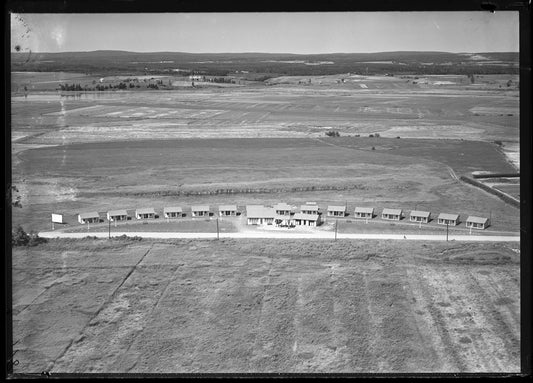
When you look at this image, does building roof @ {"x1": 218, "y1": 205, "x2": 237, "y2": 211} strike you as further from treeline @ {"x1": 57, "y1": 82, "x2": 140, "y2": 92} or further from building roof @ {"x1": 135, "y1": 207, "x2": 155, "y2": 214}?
treeline @ {"x1": 57, "y1": 82, "x2": 140, "y2": 92}

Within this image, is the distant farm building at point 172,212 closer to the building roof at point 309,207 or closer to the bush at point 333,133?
the building roof at point 309,207

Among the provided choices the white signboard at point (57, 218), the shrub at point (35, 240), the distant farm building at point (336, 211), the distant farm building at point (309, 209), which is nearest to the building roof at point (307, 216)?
the distant farm building at point (309, 209)

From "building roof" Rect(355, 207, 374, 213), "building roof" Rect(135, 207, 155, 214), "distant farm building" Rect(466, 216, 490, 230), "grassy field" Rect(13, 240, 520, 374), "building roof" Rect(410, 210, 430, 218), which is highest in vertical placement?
"building roof" Rect(135, 207, 155, 214)

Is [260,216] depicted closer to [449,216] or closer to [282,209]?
[282,209]

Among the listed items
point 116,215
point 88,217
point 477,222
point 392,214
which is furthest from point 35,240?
point 477,222

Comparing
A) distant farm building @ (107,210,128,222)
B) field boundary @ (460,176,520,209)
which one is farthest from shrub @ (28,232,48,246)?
field boundary @ (460,176,520,209)
